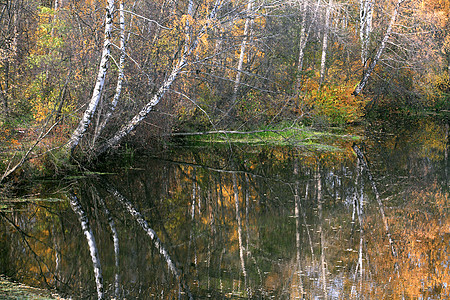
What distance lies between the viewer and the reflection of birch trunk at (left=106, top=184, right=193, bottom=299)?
686 centimetres

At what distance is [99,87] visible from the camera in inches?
503

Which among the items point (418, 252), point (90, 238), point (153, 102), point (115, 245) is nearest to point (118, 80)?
point (153, 102)

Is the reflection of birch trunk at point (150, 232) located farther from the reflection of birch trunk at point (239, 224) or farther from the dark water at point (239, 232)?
the reflection of birch trunk at point (239, 224)

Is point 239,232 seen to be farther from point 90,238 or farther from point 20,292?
point 20,292

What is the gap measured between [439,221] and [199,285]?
16.4 ft

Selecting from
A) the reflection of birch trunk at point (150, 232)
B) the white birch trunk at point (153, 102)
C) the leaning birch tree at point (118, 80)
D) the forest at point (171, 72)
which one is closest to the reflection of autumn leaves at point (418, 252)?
the reflection of birch trunk at point (150, 232)

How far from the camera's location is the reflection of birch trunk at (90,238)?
660 cm

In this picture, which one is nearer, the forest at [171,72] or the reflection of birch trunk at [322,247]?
the reflection of birch trunk at [322,247]

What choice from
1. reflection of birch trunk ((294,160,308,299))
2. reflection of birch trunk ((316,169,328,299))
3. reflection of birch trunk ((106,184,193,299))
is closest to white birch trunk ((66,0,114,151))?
reflection of birch trunk ((106,184,193,299))

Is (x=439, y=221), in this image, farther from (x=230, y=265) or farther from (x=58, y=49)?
(x=58, y=49)

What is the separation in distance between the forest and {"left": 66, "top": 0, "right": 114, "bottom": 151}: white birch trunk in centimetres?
2

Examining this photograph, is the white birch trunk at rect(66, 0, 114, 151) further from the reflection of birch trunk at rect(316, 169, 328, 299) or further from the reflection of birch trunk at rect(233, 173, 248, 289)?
the reflection of birch trunk at rect(316, 169, 328, 299)

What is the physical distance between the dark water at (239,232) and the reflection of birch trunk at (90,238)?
0.03 metres

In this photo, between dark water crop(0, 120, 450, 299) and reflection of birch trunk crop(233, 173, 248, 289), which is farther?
reflection of birch trunk crop(233, 173, 248, 289)
